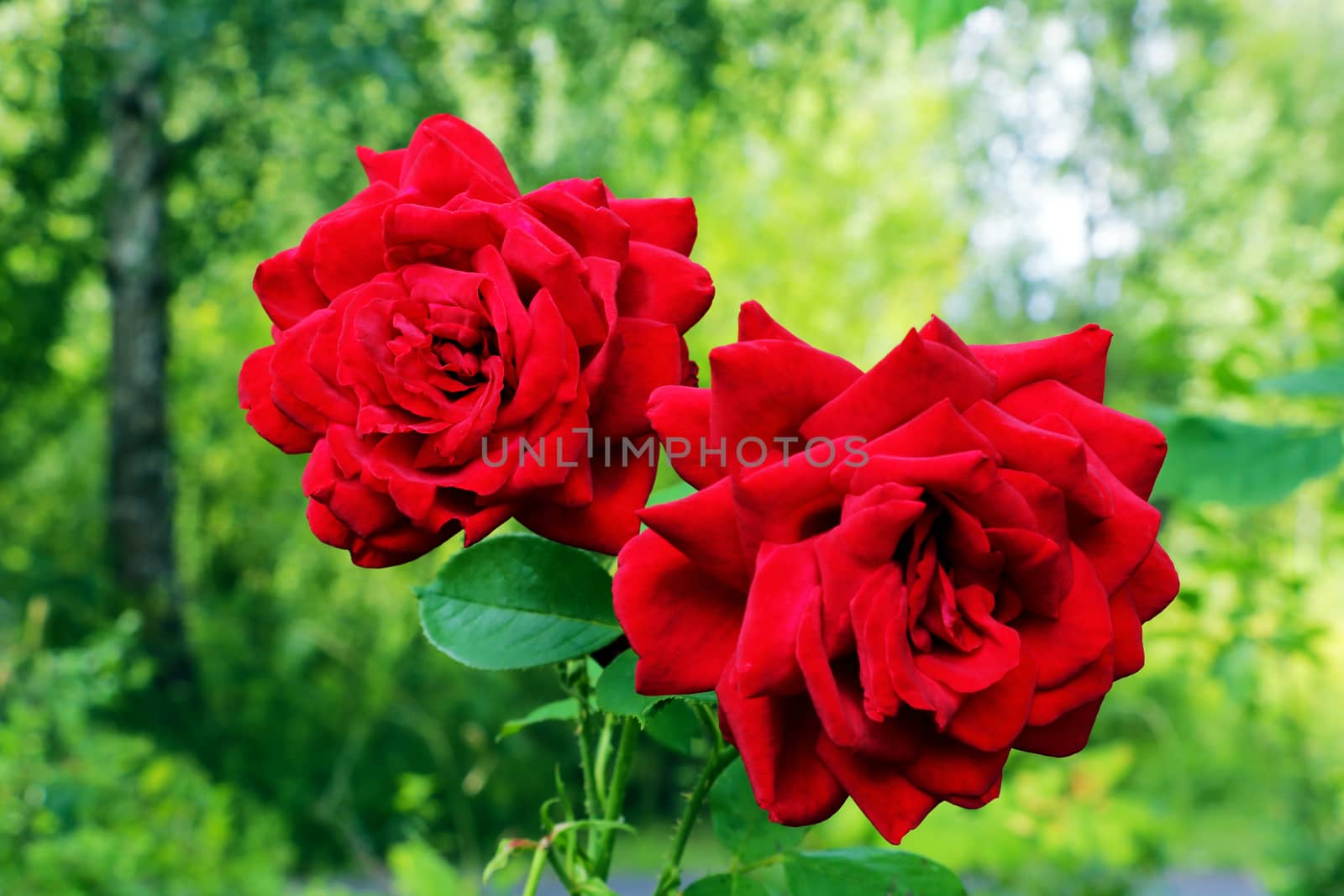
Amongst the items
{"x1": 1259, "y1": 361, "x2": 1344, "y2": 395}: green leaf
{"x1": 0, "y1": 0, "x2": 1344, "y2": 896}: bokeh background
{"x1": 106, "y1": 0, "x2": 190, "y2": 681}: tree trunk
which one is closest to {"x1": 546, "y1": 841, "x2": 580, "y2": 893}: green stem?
{"x1": 0, "y1": 0, "x2": 1344, "y2": 896}: bokeh background

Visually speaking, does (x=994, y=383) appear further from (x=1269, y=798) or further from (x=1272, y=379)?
(x=1269, y=798)

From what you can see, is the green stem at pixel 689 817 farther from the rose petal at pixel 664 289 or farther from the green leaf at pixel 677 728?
the rose petal at pixel 664 289

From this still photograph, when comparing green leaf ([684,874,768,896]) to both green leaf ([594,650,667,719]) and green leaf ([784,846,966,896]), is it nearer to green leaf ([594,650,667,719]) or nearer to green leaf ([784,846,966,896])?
green leaf ([784,846,966,896])

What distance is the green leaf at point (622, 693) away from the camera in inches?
16.5

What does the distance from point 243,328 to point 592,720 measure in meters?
5.93

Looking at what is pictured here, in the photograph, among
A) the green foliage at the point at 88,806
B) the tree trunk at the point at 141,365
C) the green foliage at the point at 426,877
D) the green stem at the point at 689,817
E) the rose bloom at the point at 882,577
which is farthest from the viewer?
the tree trunk at the point at 141,365

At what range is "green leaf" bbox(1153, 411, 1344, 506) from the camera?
1.07 m

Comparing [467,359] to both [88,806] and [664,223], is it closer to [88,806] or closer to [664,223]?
[664,223]

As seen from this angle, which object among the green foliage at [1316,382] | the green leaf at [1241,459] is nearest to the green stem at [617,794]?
the green leaf at [1241,459]

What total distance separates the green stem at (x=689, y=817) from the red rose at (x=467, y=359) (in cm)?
12

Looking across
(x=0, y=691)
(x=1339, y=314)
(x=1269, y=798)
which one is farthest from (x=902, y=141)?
(x=0, y=691)

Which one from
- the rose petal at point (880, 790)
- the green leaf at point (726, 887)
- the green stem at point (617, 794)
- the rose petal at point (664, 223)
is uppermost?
the rose petal at point (664, 223)

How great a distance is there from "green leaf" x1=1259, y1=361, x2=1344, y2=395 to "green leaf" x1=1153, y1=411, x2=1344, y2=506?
45 millimetres

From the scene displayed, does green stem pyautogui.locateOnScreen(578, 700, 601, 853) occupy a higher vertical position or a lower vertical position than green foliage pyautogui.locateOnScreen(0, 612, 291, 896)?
higher
